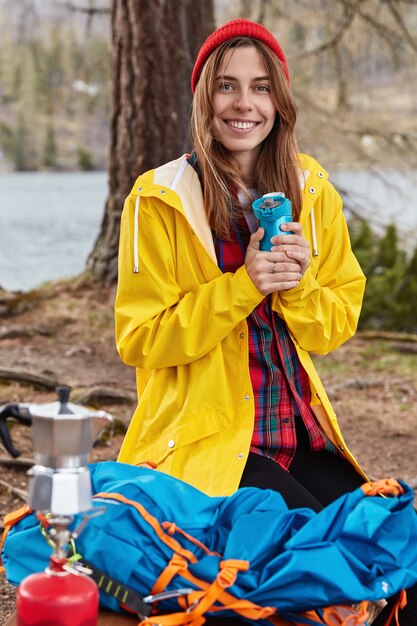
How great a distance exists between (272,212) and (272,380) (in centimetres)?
48

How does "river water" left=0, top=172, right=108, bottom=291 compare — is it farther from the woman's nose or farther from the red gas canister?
the red gas canister

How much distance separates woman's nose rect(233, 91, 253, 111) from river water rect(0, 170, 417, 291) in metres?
5.73

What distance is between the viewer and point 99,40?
7.84 meters

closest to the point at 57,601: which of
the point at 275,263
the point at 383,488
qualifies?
the point at 383,488

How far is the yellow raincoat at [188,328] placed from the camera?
7.54 ft

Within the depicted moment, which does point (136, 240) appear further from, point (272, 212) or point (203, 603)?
point (203, 603)

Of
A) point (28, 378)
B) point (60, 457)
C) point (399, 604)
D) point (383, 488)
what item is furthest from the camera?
point (28, 378)

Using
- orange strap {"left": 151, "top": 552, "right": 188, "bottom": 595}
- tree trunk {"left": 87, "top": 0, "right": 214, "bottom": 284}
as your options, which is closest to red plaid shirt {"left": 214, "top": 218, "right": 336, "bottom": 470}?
orange strap {"left": 151, "top": 552, "right": 188, "bottom": 595}

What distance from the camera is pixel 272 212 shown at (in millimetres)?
2207

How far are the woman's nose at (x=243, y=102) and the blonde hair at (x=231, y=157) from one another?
0.07 metres

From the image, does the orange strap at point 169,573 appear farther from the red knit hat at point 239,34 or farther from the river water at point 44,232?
the river water at point 44,232

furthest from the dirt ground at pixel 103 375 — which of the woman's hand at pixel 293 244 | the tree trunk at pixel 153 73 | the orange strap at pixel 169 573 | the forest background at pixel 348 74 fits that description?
the woman's hand at pixel 293 244

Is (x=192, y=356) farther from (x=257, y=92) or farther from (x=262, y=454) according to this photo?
(x=257, y=92)

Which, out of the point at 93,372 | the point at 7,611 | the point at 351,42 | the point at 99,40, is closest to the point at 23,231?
the point at 99,40
